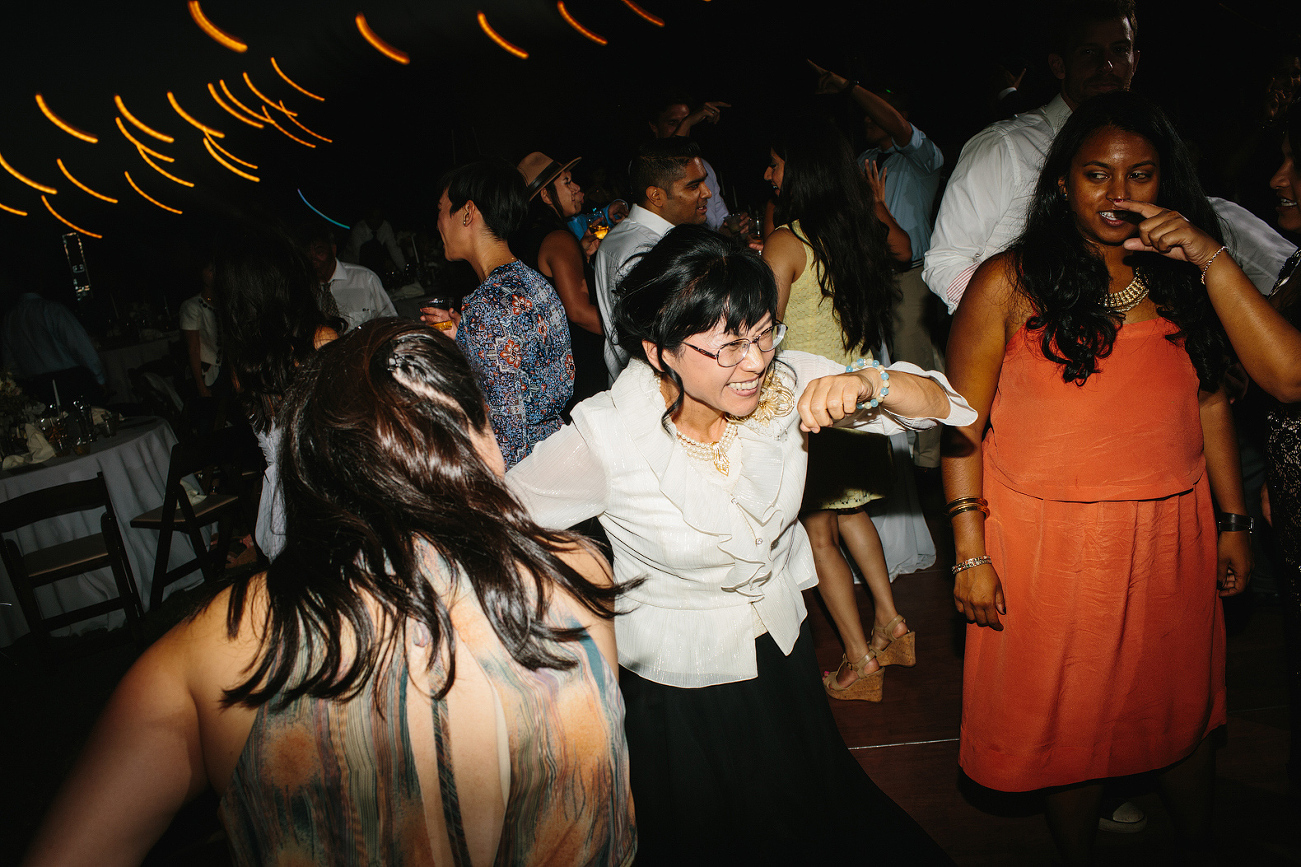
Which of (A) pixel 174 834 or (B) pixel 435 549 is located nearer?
(B) pixel 435 549

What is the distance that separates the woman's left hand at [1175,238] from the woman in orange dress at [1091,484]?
0.37 ft

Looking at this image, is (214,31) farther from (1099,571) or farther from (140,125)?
(1099,571)

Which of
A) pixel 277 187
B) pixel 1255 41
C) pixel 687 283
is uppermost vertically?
pixel 277 187

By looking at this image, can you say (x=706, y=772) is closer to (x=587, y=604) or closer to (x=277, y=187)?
(x=587, y=604)

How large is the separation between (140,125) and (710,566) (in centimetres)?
1751

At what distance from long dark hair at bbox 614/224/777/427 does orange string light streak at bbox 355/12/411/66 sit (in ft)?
50.7

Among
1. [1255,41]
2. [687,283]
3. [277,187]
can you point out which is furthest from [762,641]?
[277,187]

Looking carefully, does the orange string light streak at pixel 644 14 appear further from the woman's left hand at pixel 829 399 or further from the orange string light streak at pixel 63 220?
the orange string light streak at pixel 63 220

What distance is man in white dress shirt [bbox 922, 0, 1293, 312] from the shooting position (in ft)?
7.27

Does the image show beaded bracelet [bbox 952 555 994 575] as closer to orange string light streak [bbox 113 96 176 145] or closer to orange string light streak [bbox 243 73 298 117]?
orange string light streak [bbox 113 96 176 145]

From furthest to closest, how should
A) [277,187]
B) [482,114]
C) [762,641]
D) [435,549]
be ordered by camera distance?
1. [277,187]
2. [482,114]
3. [762,641]
4. [435,549]

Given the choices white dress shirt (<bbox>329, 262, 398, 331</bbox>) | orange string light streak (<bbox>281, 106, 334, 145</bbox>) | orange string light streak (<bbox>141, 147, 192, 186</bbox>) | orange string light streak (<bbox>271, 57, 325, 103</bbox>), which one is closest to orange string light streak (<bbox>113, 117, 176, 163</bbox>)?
orange string light streak (<bbox>141, 147, 192, 186</bbox>)

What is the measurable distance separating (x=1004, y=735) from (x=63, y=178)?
17895 millimetres

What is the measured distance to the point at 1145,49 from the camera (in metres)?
5.31
